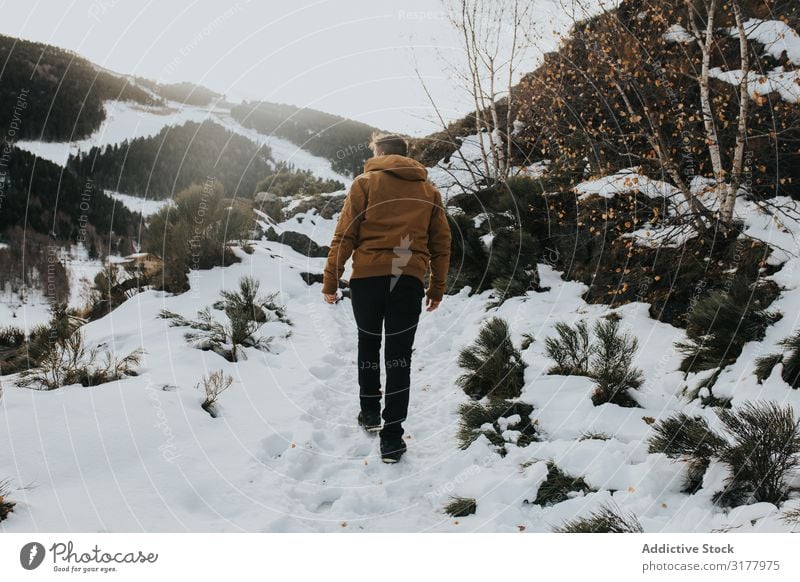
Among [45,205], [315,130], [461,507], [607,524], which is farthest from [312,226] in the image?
[315,130]

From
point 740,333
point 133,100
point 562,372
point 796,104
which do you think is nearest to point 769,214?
point 796,104

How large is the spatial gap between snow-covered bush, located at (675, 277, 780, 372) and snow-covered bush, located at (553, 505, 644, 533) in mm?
1699

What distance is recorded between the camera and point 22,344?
4605mm

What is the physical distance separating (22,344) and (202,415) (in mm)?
2845

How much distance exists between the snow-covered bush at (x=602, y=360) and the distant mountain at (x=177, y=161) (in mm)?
11396

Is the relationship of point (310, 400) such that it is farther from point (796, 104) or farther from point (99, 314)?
point (796, 104)

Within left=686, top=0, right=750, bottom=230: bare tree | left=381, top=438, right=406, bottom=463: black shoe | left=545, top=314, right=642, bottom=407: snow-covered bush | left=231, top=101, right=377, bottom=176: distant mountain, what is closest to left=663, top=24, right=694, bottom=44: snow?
left=686, top=0, right=750, bottom=230: bare tree

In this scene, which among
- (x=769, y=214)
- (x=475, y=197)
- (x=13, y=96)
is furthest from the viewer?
(x=13, y=96)

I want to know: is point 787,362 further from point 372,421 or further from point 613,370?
point 372,421

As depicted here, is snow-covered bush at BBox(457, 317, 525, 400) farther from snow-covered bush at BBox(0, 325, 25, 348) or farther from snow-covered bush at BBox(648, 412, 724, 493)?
snow-covered bush at BBox(0, 325, 25, 348)

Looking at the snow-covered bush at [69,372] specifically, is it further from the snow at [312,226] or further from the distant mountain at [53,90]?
the distant mountain at [53,90]

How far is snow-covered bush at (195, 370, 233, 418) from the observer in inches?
136

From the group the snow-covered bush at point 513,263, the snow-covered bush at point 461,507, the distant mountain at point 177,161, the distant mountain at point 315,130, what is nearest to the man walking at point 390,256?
the snow-covered bush at point 461,507

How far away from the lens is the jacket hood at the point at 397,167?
10.3ft
